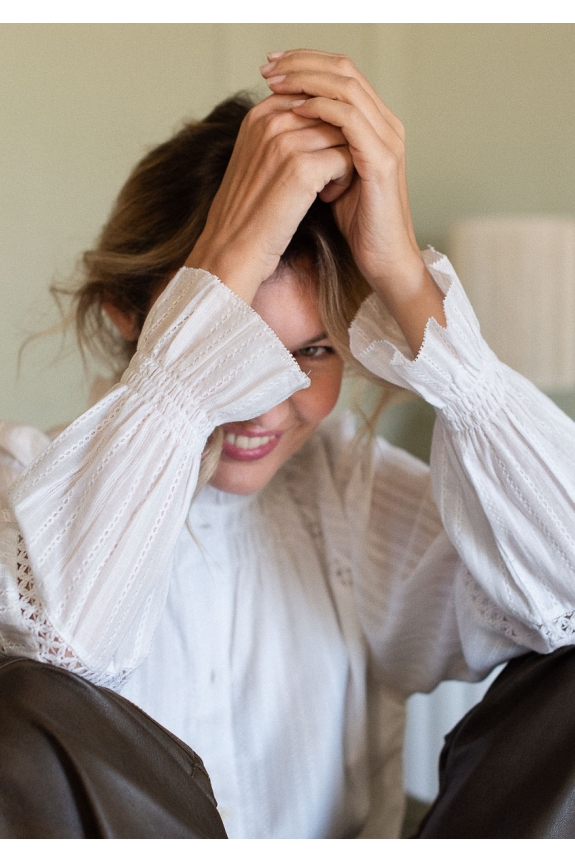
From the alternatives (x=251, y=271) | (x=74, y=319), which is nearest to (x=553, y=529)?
(x=251, y=271)

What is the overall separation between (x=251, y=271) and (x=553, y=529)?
37cm

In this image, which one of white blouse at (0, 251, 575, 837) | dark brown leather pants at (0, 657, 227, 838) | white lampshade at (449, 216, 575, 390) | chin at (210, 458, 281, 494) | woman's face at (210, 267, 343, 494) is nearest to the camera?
dark brown leather pants at (0, 657, 227, 838)

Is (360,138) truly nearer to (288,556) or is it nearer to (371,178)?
(371,178)

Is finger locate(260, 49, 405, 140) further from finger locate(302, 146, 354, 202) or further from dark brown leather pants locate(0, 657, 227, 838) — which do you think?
dark brown leather pants locate(0, 657, 227, 838)

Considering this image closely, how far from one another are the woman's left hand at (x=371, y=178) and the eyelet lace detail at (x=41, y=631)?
41 centimetres

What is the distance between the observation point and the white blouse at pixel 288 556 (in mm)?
707

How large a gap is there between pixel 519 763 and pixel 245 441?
434 mm

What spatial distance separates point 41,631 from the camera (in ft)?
2.25

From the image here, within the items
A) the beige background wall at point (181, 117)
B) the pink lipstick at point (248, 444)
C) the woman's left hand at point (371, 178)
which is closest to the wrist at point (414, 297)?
the woman's left hand at point (371, 178)

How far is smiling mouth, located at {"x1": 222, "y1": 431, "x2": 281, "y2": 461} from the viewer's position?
0.93 meters

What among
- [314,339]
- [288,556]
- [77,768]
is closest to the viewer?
[77,768]

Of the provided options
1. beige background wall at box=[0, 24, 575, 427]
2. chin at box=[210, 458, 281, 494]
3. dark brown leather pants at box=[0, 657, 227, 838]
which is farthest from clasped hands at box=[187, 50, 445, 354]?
beige background wall at box=[0, 24, 575, 427]

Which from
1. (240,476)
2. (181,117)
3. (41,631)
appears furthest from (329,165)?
→ (181,117)

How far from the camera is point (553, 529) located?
77 cm
